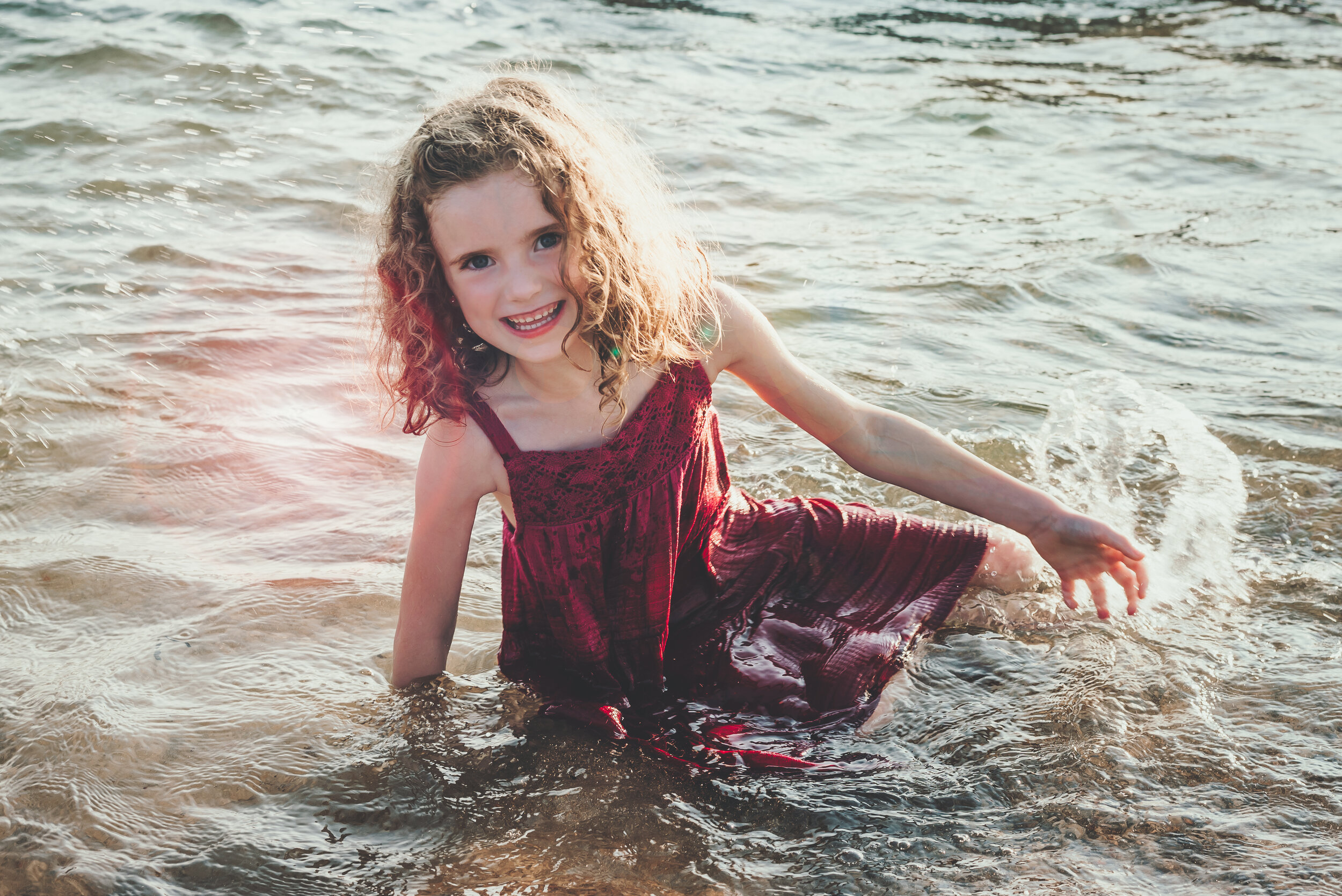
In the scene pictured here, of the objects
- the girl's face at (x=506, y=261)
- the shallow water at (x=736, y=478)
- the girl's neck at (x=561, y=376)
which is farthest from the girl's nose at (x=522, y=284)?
the shallow water at (x=736, y=478)

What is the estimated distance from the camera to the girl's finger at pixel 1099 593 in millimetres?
2416

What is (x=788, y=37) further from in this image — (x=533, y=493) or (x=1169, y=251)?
(x=533, y=493)

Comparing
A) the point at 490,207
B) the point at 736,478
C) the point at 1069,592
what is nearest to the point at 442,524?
the point at 490,207

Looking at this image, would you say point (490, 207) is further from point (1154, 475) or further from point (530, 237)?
point (1154, 475)

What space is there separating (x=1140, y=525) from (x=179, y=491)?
3063 millimetres

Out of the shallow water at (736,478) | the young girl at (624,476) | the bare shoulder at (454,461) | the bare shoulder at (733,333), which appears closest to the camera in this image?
the shallow water at (736,478)

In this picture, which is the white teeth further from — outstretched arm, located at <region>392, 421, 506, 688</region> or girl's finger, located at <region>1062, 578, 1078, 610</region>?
girl's finger, located at <region>1062, 578, 1078, 610</region>

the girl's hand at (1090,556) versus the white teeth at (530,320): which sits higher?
the white teeth at (530,320)

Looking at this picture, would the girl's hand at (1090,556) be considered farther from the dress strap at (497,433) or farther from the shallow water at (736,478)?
the dress strap at (497,433)

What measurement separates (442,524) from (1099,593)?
1.45m

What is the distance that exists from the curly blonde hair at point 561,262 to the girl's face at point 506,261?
0.07ft

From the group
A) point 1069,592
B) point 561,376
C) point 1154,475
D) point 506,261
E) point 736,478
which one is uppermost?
point 506,261

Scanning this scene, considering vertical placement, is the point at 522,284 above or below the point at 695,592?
above

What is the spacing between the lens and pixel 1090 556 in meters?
2.42
